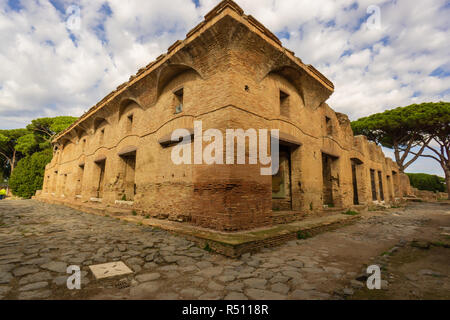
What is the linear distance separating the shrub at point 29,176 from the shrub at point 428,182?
42755 mm

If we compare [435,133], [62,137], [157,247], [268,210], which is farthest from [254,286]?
[435,133]

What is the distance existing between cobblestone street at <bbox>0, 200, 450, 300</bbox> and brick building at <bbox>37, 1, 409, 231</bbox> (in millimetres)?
1360

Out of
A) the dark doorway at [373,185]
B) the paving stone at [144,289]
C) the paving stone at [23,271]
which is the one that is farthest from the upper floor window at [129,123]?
the dark doorway at [373,185]

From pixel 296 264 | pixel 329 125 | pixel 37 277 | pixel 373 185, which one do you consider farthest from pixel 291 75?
pixel 373 185

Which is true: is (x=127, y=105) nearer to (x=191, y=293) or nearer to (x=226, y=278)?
(x=226, y=278)

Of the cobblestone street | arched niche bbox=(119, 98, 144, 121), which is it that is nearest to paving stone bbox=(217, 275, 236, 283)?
the cobblestone street

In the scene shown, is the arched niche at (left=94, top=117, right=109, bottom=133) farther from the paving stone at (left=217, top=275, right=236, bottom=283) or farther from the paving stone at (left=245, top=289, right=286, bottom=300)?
the paving stone at (left=245, top=289, right=286, bottom=300)

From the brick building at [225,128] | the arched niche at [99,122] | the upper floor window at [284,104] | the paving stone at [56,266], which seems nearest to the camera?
the paving stone at [56,266]

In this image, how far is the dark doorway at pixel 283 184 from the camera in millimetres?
7008

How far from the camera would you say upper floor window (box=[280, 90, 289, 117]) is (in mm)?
6809

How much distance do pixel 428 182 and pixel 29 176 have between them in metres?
45.3

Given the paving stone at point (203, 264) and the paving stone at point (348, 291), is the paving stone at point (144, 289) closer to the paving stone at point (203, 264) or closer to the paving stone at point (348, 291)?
the paving stone at point (203, 264)

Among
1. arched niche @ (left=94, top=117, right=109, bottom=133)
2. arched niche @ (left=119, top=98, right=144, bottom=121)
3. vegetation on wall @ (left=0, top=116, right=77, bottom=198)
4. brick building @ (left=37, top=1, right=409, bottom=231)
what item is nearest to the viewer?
brick building @ (left=37, top=1, right=409, bottom=231)
